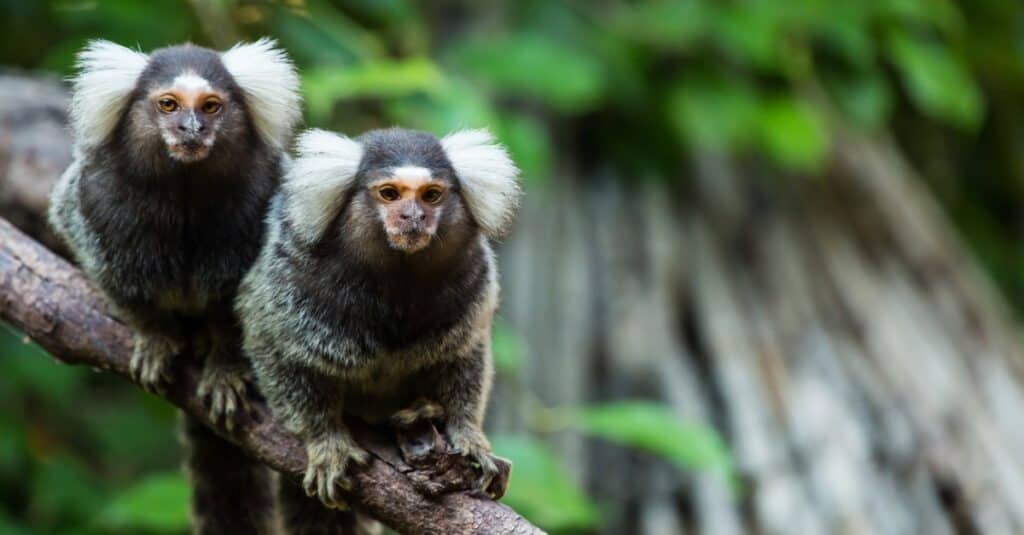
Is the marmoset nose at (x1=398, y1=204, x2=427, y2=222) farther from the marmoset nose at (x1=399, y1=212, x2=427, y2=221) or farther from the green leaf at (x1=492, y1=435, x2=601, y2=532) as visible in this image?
the green leaf at (x1=492, y1=435, x2=601, y2=532)

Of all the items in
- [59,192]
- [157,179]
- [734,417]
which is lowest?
[734,417]

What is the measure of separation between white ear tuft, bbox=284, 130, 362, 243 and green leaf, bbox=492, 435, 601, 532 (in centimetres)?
135

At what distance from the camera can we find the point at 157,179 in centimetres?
254

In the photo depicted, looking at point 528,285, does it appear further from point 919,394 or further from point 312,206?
point 312,206

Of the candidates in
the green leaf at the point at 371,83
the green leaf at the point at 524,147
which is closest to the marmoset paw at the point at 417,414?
the green leaf at the point at 371,83

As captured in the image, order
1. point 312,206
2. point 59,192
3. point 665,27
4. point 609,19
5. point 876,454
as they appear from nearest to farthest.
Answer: point 312,206 < point 59,192 < point 876,454 < point 665,27 < point 609,19

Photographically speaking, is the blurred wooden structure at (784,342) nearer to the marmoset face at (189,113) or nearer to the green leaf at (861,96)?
the green leaf at (861,96)

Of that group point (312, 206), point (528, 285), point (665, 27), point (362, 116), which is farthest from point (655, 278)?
point (312, 206)

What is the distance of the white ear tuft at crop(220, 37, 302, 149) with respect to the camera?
2600mm

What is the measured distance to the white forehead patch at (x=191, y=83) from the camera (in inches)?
97.6

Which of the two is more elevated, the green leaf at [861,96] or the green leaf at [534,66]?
the green leaf at [861,96]

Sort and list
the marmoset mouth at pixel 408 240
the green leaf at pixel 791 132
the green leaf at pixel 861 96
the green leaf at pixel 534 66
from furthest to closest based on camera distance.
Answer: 1. the green leaf at pixel 861 96
2. the green leaf at pixel 791 132
3. the green leaf at pixel 534 66
4. the marmoset mouth at pixel 408 240

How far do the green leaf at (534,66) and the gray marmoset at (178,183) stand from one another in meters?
2.10

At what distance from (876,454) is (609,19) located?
2154 mm
